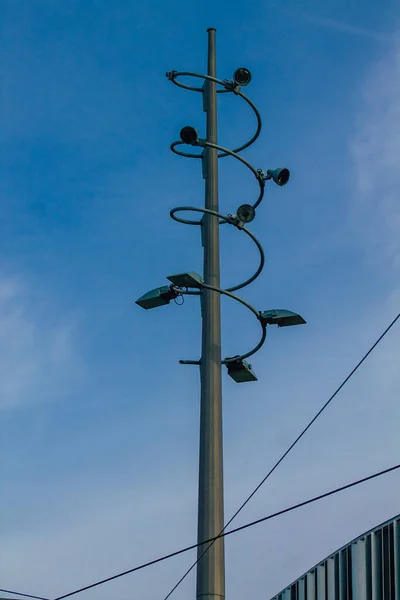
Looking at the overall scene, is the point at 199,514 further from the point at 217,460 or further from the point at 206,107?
the point at 206,107

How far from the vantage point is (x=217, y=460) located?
8992 millimetres

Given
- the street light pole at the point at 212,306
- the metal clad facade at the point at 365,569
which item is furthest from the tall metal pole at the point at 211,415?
the metal clad facade at the point at 365,569

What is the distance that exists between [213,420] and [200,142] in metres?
2.88

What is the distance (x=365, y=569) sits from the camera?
3559 cm

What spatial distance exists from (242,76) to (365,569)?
27548 mm

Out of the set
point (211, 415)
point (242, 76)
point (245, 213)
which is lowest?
point (211, 415)

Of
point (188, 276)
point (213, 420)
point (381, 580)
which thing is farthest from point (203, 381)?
point (381, 580)

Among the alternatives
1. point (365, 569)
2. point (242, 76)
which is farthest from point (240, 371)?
point (365, 569)

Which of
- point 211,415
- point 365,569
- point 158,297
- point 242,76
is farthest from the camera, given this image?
point 365,569

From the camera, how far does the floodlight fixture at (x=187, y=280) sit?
9641 millimetres

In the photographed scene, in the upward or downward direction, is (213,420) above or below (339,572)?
below

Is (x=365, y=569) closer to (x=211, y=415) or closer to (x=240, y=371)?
(x=240, y=371)

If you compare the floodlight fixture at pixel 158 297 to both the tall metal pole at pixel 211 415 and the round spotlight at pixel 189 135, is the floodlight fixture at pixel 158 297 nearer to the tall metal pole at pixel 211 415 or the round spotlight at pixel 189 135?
the tall metal pole at pixel 211 415

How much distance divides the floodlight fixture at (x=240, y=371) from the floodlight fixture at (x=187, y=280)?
0.91 metres
